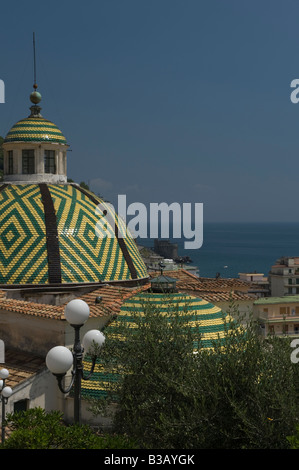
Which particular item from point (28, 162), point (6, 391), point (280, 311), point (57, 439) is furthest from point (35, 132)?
point (280, 311)

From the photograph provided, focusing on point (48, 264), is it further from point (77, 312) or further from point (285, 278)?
point (285, 278)

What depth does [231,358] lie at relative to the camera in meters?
8.45

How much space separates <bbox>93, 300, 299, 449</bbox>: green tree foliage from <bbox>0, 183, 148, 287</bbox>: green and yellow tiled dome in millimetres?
7271

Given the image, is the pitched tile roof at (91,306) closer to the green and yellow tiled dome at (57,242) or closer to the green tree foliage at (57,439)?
the green and yellow tiled dome at (57,242)

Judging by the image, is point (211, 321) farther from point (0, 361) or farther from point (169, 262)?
point (169, 262)

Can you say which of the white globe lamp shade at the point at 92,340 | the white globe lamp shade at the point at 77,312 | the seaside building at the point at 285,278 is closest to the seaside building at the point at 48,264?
the white globe lamp shade at the point at 92,340

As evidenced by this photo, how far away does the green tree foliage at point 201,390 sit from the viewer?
792cm

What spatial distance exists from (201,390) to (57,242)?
31.4ft

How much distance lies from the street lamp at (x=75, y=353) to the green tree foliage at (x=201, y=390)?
109 centimetres

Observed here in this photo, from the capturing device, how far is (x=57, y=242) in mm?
17172

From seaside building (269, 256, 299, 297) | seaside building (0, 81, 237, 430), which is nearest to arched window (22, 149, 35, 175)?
seaside building (0, 81, 237, 430)

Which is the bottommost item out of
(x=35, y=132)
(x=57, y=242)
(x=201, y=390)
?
(x=201, y=390)

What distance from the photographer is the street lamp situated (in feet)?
23.9

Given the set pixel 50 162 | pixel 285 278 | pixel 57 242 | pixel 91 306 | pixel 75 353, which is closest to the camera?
Answer: pixel 75 353
